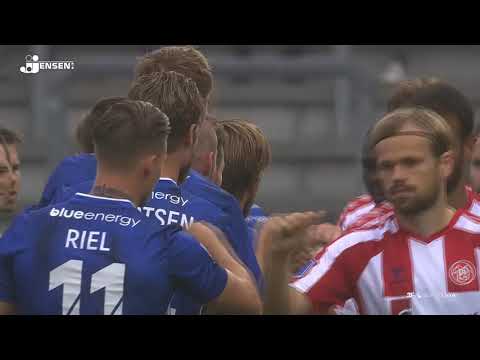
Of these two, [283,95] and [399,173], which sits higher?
[283,95]

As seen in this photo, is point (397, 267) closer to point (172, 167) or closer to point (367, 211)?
point (367, 211)

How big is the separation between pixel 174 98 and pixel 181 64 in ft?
0.91

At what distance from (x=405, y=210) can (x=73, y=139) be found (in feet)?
4.38

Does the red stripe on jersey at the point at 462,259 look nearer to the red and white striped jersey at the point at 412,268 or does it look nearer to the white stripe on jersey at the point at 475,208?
the red and white striped jersey at the point at 412,268

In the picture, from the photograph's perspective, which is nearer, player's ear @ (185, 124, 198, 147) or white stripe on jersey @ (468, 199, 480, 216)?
player's ear @ (185, 124, 198, 147)

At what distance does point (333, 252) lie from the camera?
3.66 m

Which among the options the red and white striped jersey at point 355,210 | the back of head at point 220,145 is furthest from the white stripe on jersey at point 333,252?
the back of head at point 220,145

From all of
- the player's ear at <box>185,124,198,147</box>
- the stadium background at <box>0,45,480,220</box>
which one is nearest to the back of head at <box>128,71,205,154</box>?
the player's ear at <box>185,124,198,147</box>

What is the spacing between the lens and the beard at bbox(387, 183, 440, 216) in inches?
150

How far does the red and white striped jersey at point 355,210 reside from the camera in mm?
3994

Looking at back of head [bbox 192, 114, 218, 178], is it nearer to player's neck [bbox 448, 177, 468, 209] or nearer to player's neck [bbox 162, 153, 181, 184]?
player's neck [bbox 162, 153, 181, 184]

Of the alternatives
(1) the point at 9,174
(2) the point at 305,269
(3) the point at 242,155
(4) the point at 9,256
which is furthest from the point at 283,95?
(4) the point at 9,256

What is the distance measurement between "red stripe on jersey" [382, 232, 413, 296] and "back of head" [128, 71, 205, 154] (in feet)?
2.83
